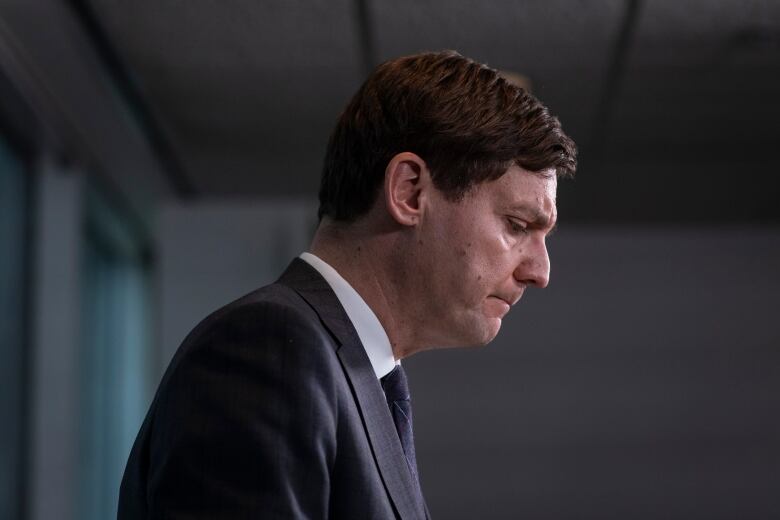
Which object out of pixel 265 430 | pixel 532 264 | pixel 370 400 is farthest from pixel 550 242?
pixel 265 430

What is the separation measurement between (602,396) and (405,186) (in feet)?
9.32

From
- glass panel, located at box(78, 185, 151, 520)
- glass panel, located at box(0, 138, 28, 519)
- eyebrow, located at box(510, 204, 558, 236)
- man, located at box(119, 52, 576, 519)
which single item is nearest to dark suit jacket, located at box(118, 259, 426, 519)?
man, located at box(119, 52, 576, 519)

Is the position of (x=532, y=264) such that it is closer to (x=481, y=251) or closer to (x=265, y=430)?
(x=481, y=251)

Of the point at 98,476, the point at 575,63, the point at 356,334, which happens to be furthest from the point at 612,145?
the point at 356,334

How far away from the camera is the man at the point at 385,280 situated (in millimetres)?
897

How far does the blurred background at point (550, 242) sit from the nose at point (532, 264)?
181 cm

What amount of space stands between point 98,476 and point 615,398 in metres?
1.97

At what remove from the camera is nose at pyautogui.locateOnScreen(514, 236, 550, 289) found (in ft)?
3.63

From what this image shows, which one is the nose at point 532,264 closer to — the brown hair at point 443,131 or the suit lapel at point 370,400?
the brown hair at point 443,131

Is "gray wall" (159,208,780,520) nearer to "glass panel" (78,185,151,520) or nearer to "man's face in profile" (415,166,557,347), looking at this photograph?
"glass panel" (78,185,151,520)

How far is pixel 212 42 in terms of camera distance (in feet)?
10.4

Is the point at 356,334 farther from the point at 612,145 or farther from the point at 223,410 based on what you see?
the point at 612,145

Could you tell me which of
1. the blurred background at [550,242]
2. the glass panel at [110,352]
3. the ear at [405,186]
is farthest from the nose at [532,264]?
the glass panel at [110,352]

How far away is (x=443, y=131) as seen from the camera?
3.48 ft
